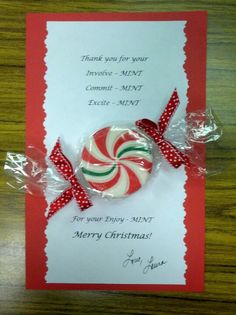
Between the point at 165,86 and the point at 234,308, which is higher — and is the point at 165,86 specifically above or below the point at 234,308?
above

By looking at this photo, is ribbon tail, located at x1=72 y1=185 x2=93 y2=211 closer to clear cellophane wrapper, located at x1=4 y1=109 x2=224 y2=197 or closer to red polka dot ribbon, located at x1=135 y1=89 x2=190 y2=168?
clear cellophane wrapper, located at x1=4 y1=109 x2=224 y2=197

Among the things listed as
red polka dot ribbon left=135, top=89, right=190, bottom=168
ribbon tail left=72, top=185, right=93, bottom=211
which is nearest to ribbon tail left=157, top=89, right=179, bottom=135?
red polka dot ribbon left=135, top=89, right=190, bottom=168

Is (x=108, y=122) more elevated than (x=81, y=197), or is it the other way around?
(x=108, y=122)

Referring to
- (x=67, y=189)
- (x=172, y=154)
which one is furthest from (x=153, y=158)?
(x=67, y=189)

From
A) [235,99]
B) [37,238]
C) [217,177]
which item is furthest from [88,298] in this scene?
[235,99]

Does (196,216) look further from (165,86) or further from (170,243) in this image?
(165,86)
